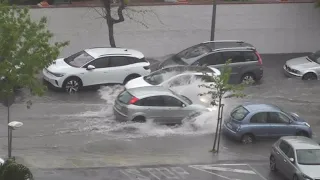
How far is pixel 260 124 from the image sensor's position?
81.1ft

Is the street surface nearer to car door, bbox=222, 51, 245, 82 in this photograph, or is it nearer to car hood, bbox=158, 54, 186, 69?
car door, bbox=222, 51, 245, 82

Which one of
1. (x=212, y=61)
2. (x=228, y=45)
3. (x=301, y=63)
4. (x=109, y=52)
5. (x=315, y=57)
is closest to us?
(x=109, y=52)

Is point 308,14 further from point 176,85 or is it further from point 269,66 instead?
point 176,85

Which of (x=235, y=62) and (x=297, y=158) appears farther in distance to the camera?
(x=235, y=62)

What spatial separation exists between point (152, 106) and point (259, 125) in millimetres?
3754

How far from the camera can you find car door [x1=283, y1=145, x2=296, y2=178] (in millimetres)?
20688

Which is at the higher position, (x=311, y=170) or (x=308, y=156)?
(x=308, y=156)

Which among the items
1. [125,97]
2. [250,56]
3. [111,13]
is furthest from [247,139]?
[111,13]

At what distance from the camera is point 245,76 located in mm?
31406

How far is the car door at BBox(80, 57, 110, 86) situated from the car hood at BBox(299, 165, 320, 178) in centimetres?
1102

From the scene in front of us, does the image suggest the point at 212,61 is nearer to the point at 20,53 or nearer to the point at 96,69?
the point at 96,69

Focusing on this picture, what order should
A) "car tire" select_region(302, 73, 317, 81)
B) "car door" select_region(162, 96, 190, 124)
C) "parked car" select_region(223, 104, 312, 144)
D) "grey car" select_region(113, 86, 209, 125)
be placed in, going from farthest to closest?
"car tire" select_region(302, 73, 317, 81) → "car door" select_region(162, 96, 190, 124) → "grey car" select_region(113, 86, 209, 125) → "parked car" select_region(223, 104, 312, 144)

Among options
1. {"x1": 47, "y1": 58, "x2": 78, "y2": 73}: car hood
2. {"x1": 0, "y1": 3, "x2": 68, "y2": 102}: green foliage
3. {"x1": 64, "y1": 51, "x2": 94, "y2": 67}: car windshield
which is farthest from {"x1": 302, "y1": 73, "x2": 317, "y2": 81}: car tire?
{"x1": 0, "y1": 3, "x2": 68, "y2": 102}: green foliage

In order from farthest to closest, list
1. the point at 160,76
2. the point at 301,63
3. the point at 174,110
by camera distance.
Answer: the point at 301,63 < the point at 160,76 < the point at 174,110
